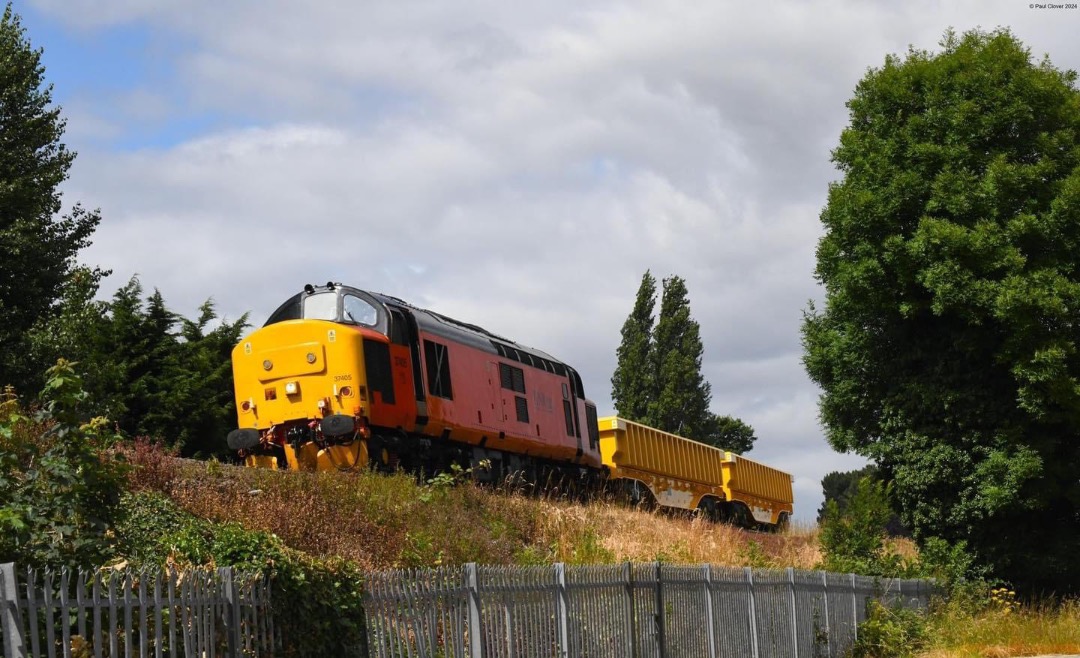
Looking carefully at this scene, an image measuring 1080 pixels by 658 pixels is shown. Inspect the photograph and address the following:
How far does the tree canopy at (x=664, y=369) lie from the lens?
55688mm

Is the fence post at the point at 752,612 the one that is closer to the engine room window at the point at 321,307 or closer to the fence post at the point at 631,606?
the fence post at the point at 631,606

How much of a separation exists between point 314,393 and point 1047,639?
13.9m

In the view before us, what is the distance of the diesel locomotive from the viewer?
20.5 meters

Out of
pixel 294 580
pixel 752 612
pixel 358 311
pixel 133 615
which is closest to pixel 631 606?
pixel 752 612

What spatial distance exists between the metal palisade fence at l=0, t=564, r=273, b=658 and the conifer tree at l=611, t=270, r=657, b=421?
47.9m

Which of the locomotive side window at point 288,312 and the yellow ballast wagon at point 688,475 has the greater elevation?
the locomotive side window at point 288,312

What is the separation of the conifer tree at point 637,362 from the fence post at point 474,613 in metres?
46.6

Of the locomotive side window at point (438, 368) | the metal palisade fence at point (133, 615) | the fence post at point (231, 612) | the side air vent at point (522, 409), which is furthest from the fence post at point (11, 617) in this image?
the side air vent at point (522, 409)

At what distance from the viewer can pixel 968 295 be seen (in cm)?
2477

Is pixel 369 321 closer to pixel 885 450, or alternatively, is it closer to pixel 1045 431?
pixel 885 450

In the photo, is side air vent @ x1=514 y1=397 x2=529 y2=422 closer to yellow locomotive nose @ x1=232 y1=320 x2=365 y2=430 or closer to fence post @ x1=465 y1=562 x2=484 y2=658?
yellow locomotive nose @ x1=232 y1=320 x2=365 y2=430

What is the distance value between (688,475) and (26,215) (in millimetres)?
21030

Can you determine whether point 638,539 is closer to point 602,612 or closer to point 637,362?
point 602,612

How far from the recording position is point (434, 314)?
24.3m
